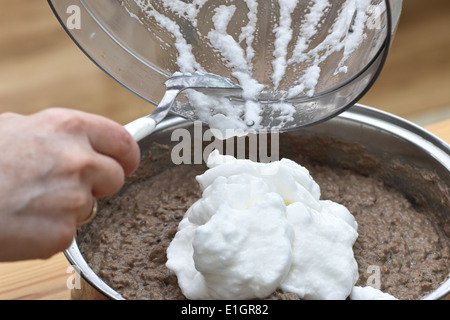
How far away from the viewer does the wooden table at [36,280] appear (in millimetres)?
1274

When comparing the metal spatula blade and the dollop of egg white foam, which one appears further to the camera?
the metal spatula blade

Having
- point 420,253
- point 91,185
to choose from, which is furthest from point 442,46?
point 91,185

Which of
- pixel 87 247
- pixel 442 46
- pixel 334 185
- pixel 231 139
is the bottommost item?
pixel 87 247

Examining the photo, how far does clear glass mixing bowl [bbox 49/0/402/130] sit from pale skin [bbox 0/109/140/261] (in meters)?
0.40

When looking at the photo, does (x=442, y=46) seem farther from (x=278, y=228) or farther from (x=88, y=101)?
(x=278, y=228)

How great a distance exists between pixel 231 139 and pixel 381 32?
54 cm

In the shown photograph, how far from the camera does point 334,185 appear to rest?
1441mm

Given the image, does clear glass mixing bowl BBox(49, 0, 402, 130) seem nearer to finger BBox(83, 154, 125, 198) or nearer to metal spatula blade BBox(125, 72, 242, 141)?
metal spatula blade BBox(125, 72, 242, 141)

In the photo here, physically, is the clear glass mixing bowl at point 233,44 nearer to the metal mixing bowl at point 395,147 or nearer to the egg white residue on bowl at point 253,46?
the egg white residue on bowl at point 253,46

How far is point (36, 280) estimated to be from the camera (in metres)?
1.31

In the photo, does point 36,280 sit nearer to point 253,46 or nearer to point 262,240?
point 262,240

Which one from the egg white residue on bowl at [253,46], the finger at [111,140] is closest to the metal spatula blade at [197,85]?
the egg white residue on bowl at [253,46]

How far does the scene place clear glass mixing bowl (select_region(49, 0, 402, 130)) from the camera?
1.18m

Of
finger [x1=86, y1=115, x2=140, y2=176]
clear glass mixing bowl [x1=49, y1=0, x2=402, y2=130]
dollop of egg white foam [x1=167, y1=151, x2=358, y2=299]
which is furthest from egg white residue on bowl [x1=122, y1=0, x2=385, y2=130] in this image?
finger [x1=86, y1=115, x2=140, y2=176]
